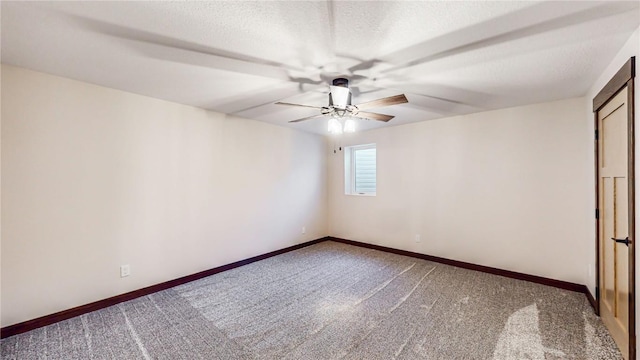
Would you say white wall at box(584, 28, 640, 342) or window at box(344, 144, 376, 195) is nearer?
white wall at box(584, 28, 640, 342)

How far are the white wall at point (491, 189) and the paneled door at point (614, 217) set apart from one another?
63 cm

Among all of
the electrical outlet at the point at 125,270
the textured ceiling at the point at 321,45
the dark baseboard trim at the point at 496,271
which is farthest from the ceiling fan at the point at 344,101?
the dark baseboard trim at the point at 496,271

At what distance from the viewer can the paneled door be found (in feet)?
→ 6.23

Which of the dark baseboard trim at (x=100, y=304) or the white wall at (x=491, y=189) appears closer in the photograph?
the dark baseboard trim at (x=100, y=304)

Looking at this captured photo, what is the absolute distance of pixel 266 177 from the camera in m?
4.35

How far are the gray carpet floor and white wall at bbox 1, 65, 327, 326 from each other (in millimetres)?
366

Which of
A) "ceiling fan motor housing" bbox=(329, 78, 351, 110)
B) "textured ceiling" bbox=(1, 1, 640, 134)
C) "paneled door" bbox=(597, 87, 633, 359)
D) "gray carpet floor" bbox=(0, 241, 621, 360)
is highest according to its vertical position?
"textured ceiling" bbox=(1, 1, 640, 134)

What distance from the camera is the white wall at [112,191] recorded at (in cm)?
228

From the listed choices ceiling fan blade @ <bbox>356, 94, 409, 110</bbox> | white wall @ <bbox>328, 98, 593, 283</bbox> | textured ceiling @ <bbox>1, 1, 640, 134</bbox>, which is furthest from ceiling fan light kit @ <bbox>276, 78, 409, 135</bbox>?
white wall @ <bbox>328, 98, 593, 283</bbox>

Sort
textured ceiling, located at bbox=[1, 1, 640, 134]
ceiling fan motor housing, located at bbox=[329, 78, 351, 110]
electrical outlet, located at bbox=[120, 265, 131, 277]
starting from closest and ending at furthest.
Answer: textured ceiling, located at bbox=[1, 1, 640, 134], ceiling fan motor housing, located at bbox=[329, 78, 351, 110], electrical outlet, located at bbox=[120, 265, 131, 277]

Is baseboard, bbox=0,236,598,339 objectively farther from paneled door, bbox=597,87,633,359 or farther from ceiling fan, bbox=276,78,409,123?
ceiling fan, bbox=276,78,409,123

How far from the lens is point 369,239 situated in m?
4.91

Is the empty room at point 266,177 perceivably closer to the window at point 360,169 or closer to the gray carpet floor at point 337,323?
the gray carpet floor at point 337,323

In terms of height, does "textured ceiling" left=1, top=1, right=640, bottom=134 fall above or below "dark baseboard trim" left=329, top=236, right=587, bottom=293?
above
